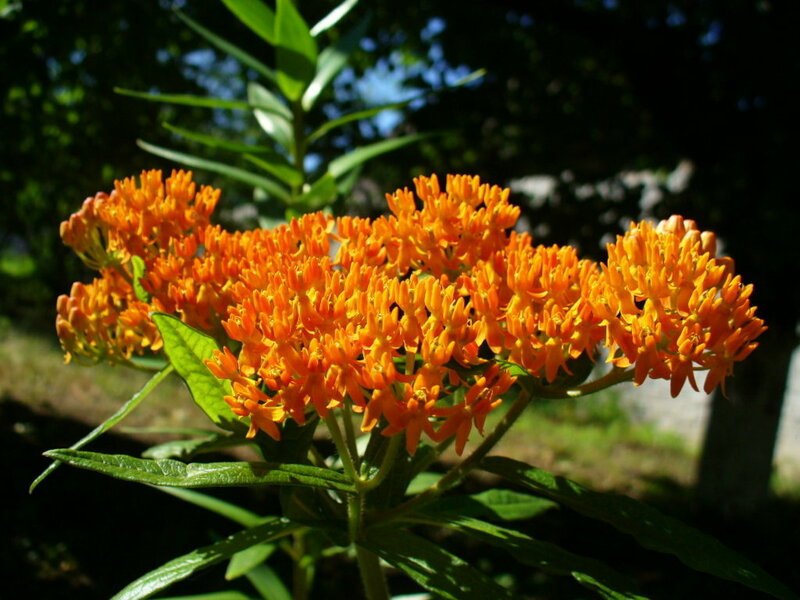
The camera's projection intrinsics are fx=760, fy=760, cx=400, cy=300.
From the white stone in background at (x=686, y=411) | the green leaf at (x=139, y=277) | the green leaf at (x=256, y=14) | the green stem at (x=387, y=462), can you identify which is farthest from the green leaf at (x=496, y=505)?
the white stone in background at (x=686, y=411)

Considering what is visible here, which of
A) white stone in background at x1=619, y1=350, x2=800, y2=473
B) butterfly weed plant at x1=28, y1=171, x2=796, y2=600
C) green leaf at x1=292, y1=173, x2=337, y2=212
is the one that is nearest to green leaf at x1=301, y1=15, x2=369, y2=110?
green leaf at x1=292, y1=173, x2=337, y2=212

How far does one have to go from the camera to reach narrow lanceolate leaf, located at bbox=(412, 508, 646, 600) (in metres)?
1.06

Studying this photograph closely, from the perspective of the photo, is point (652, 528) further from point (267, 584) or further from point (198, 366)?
point (267, 584)

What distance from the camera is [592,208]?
4387 mm

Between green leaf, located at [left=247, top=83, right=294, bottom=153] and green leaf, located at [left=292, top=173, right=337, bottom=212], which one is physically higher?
green leaf, located at [left=247, top=83, right=294, bottom=153]

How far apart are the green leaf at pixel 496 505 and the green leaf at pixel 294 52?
999mm

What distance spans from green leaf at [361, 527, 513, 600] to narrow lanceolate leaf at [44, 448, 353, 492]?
0.17 meters

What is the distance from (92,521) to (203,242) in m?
3.28

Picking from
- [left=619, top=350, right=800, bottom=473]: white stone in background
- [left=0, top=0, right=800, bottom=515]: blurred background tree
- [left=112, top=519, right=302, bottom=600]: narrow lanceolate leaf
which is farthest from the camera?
[left=619, top=350, right=800, bottom=473]: white stone in background

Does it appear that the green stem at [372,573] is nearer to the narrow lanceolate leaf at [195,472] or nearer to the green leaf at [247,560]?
the narrow lanceolate leaf at [195,472]

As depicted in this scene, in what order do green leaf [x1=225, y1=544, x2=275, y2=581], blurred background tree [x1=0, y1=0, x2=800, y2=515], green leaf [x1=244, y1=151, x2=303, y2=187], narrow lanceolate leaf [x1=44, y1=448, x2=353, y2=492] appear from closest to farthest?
narrow lanceolate leaf [x1=44, y1=448, x2=353, y2=492]
green leaf [x1=244, y1=151, x2=303, y2=187]
green leaf [x1=225, y1=544, x2=275, y2=581]
blurred background tree [x1=0, y1=0, x2=800, y2=515]

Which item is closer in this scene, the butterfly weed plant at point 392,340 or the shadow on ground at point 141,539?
the butterfly weed plant at point 392,340

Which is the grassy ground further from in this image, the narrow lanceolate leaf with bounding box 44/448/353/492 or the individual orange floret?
the individual orange floret

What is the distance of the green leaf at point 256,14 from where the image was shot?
5.54 feet
